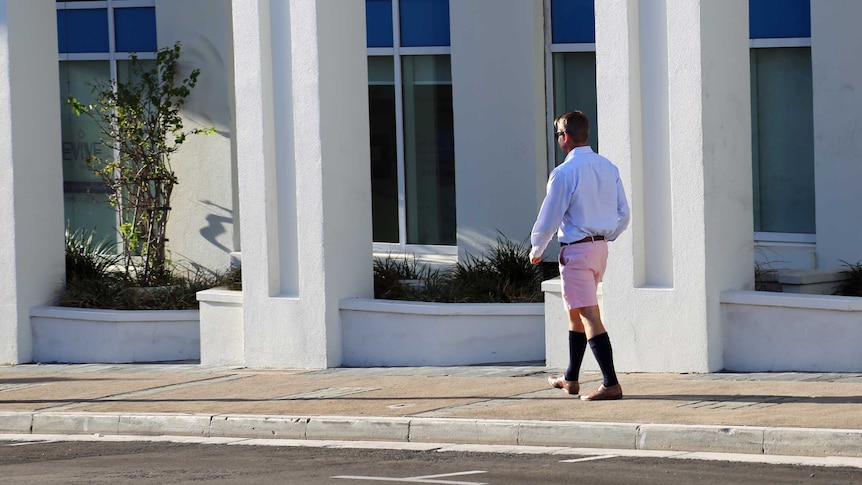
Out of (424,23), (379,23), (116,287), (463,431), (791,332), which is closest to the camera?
(463,431)

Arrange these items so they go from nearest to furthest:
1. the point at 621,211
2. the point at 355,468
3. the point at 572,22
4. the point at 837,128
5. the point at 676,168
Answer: the point at 355,468
the point at 621,211
the point at 676,168
the point at 837,128
the point at 572,22

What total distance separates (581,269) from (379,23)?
706 centimetres

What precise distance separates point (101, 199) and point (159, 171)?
1.69 metres

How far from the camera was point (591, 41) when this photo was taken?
15.1m

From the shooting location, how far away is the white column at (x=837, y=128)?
1328 cm

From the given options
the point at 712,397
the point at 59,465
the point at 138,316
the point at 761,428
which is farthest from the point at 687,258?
the point at 138,316

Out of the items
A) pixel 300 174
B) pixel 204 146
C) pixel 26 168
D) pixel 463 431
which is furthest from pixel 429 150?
pixel 463 431

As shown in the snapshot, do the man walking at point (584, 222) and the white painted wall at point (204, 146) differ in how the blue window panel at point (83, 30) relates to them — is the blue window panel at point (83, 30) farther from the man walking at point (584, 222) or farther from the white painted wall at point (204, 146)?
the man walking at point (584, 222)

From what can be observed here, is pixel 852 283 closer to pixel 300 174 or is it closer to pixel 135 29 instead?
pixel 300 174

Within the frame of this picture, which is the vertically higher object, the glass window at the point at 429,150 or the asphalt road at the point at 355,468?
the glass window at the point at 429,150

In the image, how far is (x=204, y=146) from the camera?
57.2 ft

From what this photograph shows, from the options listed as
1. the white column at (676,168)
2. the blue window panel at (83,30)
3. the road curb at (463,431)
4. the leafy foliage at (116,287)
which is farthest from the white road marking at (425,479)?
the blue window panel at (83,30)

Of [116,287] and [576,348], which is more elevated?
[116,287]

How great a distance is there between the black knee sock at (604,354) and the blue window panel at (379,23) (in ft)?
23.3
